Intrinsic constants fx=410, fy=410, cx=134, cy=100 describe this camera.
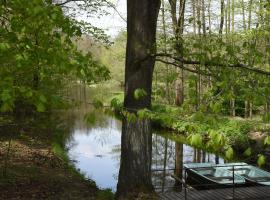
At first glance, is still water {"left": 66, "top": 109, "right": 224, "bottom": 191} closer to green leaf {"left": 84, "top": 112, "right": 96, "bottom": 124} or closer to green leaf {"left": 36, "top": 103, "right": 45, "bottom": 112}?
green leaf {"left": 84, "top": 112, "right": 96, "bottom": 124}

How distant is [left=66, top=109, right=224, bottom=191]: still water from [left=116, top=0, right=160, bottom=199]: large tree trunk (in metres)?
4.47

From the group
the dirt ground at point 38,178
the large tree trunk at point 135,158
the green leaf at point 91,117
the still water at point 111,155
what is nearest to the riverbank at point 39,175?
the dirt ground at point 38,178

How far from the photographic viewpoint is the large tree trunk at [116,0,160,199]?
9453mm

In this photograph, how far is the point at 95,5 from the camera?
23.6 metres

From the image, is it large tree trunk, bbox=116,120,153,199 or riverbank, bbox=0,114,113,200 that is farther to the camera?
riverbank, bbox=0,114,113,200

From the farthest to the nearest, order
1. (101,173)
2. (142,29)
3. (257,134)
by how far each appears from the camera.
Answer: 1. (257,134)
2. (101,173)
3. (142,29)

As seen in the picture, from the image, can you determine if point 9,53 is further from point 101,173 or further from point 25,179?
point 101,173

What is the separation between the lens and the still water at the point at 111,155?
17.8 m

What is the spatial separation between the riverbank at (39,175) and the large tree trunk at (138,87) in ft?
5.08

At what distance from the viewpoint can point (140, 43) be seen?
9.43 metres

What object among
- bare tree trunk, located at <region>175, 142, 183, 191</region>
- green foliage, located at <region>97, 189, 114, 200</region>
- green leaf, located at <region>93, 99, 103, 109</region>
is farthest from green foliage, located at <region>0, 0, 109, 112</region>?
bare tree trunk, located at <region>175, 142, 183, 191</region>

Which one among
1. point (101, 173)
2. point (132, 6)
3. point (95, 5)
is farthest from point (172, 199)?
point (95, 5)

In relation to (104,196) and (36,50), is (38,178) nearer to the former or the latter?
(104,196)

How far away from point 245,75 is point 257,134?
50.8 ft
